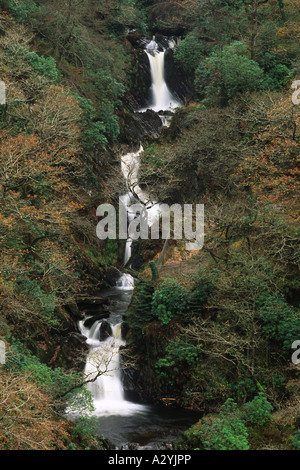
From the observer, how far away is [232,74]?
25.2 metres

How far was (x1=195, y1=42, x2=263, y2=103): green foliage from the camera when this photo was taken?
2495 cm

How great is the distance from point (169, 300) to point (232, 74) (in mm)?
14893

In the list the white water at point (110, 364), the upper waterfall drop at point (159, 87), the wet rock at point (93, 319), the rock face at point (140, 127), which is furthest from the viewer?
the upper waterfall drop at point (159, 87)

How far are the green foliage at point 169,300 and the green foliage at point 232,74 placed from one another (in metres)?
13.6

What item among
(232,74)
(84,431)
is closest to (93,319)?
(84,431)

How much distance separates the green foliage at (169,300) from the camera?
1723 cm

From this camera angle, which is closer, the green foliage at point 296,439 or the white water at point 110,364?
the green foliage at point 296,439

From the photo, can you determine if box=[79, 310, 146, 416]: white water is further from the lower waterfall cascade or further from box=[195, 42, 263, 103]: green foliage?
box=[195, 42, 263, 103]: green foliage

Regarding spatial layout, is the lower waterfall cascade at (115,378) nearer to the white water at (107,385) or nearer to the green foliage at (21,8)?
the white water at (107,385)

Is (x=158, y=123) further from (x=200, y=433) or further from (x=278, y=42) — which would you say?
(x=200, y=433)

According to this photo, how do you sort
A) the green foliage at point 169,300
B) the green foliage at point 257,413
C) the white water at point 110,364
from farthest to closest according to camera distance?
1. the green foliage at point 169,300
2. the white water at point 110,364
3. the green foliage at point 257,413

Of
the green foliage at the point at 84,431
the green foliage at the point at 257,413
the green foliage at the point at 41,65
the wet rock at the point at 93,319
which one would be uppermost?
the green foliage at the point at 41,65

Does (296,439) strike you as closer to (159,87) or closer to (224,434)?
(224,434)

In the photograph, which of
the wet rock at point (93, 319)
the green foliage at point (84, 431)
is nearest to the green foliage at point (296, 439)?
the green foliage at point (84, 431)
